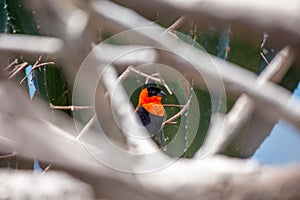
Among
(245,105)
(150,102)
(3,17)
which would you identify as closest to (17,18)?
(3,17)

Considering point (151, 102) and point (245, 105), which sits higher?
point (245, 105)

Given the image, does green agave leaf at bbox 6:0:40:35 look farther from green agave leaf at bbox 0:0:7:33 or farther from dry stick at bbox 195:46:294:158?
dry stick at bbox 195:46:294:158

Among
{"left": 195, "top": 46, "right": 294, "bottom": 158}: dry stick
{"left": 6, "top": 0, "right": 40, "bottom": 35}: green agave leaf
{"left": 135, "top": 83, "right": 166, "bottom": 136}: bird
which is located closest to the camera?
{"left": 195, "top": 46, "right": 294, "bottom": 158}: dry stick

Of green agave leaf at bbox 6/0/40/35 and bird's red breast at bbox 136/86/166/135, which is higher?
green agave leaf at bbox 6/0/40/35

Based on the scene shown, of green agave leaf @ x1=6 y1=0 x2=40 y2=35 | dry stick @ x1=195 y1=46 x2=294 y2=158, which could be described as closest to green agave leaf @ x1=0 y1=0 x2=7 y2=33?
green agave leaf @ x1=6 y1=0 x2=40 y2=35

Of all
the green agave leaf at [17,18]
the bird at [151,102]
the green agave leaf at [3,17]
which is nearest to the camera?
the green agave leaf at [17,18]

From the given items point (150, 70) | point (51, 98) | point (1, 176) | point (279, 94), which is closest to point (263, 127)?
point (279, 94)

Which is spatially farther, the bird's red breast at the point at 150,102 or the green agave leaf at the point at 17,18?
the bird's red breast at the point at 150,102

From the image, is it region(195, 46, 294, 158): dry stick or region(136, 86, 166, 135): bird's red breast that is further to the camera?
region(136, 86, 166, 135): bird's red breast

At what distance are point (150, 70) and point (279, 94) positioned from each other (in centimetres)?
63

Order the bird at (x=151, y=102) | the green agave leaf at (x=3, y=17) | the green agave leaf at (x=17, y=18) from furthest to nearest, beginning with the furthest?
the bird at (x=151, y=102), the green agave leaf at (x=3, y=17), the green agave leaf at (x=17, y=18)

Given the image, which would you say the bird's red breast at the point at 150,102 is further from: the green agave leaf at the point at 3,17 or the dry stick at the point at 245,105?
the dry stick at the point at 245,105

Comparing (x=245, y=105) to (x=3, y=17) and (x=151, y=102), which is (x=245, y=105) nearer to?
(x=3, y=17)

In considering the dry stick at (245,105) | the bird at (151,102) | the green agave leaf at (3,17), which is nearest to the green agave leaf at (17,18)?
the green agave leaf at (3,17)
